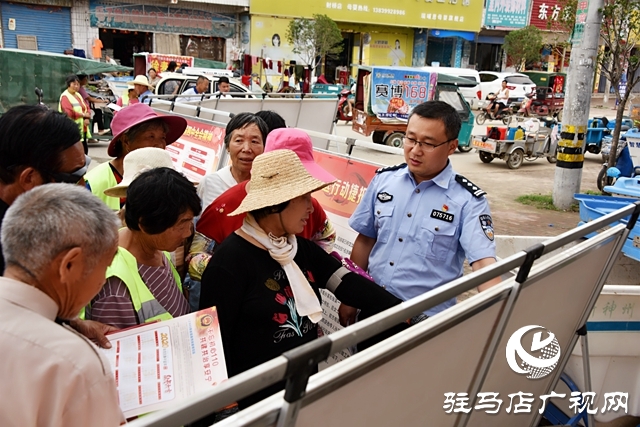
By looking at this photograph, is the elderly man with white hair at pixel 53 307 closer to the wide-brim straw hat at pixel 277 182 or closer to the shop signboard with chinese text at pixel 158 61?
the wide-brim straw hat at pixel 277 182

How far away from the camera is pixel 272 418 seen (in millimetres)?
989

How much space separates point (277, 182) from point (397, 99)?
37.2 feet

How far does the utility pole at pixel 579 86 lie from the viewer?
726cm

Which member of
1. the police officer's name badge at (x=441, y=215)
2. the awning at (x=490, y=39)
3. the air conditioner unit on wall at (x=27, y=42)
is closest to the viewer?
the police officer's name badge at (x=441, y=215)

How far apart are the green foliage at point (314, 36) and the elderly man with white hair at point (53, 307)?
918 inches

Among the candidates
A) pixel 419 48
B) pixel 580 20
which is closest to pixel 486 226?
pixel 580 20

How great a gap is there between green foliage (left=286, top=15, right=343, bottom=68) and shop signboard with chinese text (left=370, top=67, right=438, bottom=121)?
1126cm

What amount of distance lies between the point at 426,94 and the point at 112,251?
41.2 ft

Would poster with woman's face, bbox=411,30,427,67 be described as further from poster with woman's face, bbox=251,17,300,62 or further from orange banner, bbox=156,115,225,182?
orange banner, bbox=156,115,225,182

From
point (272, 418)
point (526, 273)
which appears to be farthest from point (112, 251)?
point (526, 273)

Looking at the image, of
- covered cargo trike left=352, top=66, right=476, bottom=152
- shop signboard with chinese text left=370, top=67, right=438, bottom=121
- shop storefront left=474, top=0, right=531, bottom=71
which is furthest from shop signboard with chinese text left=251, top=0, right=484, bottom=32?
shop signboard with chinese text left=370, top=67, right=438, bottom=121

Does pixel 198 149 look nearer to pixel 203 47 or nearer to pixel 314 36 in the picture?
pixel 314 36

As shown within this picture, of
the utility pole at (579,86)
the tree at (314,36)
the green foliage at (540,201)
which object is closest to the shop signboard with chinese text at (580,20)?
the utility pole at (579,86)

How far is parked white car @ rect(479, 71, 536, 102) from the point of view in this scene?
2291cm
